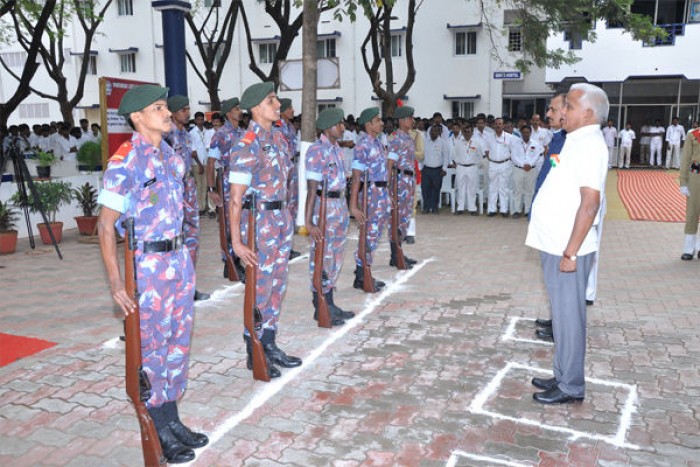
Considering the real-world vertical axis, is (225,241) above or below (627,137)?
below

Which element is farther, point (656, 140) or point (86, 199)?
point (656, 140)

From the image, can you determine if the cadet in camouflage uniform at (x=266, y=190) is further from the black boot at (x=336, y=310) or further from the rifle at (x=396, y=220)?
the rifle at (x=396, y=220)

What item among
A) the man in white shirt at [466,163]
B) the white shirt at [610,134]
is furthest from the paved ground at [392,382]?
the white shirt at [610,134]

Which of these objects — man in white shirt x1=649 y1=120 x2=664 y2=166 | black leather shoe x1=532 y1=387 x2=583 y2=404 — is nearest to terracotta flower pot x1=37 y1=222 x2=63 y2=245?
black leather shoe x1=532 y1=387 x2=583 y2=404

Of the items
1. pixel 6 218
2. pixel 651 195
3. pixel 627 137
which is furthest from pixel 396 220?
pixel 627 137

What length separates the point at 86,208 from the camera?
10586 millimetres

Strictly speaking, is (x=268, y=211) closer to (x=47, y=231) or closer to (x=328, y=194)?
(x=328, y=194)

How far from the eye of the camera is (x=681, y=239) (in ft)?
32.5

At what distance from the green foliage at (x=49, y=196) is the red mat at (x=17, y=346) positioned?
4.89 meters

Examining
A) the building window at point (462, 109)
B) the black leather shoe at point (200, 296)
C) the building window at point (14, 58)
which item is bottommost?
the black leather shoe at point (200, 296)

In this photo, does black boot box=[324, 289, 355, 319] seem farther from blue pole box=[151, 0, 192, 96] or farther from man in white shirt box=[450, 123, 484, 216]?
man in white shirt box=[450, 123, 484, 216]

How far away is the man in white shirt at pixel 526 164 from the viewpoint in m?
11.9

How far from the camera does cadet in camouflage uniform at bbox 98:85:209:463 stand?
10.2 ft

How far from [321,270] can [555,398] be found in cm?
229
